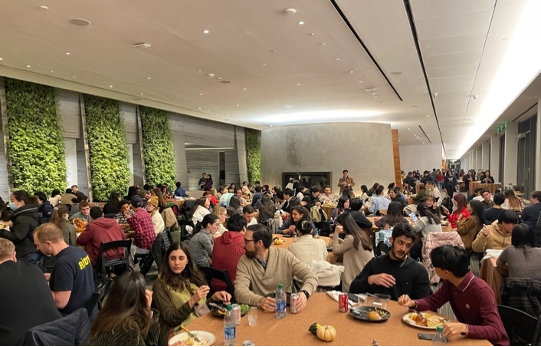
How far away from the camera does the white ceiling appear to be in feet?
19.5

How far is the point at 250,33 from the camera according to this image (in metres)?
6.87

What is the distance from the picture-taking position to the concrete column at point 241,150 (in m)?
22.5

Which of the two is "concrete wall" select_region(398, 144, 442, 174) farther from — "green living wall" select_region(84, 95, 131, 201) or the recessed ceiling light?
the recessed ceiling light

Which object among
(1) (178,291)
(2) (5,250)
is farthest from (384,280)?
(2) (5,250)

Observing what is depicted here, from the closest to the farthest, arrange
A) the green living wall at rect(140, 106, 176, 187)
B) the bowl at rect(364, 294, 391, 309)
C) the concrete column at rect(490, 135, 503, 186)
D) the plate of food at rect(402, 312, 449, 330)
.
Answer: the plate of food at rect(402, 312, 449, 330) → the bowl at rect(364, 294, 391, 309) → the green living wall at rect(140, 106, 176, 187) → the concrete column at rect(490, 135, 503, 186)

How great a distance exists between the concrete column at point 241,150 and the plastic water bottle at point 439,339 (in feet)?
66.9

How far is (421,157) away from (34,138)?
103 feet

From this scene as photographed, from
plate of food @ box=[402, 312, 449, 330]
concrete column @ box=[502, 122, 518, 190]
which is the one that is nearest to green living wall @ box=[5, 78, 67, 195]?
plate of food @ box=[402, 312, 449, 330]

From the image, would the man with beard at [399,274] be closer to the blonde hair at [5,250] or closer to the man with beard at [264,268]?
the man with beard at [264,268]

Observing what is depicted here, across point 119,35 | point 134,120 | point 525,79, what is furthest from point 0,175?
point 525,79

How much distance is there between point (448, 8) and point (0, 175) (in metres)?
10.9

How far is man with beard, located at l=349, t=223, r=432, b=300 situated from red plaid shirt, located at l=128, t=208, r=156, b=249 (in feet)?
13.2

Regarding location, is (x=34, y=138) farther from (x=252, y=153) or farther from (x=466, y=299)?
(x=252, y=153)

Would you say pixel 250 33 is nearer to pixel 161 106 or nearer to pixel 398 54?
pixel 398 54
